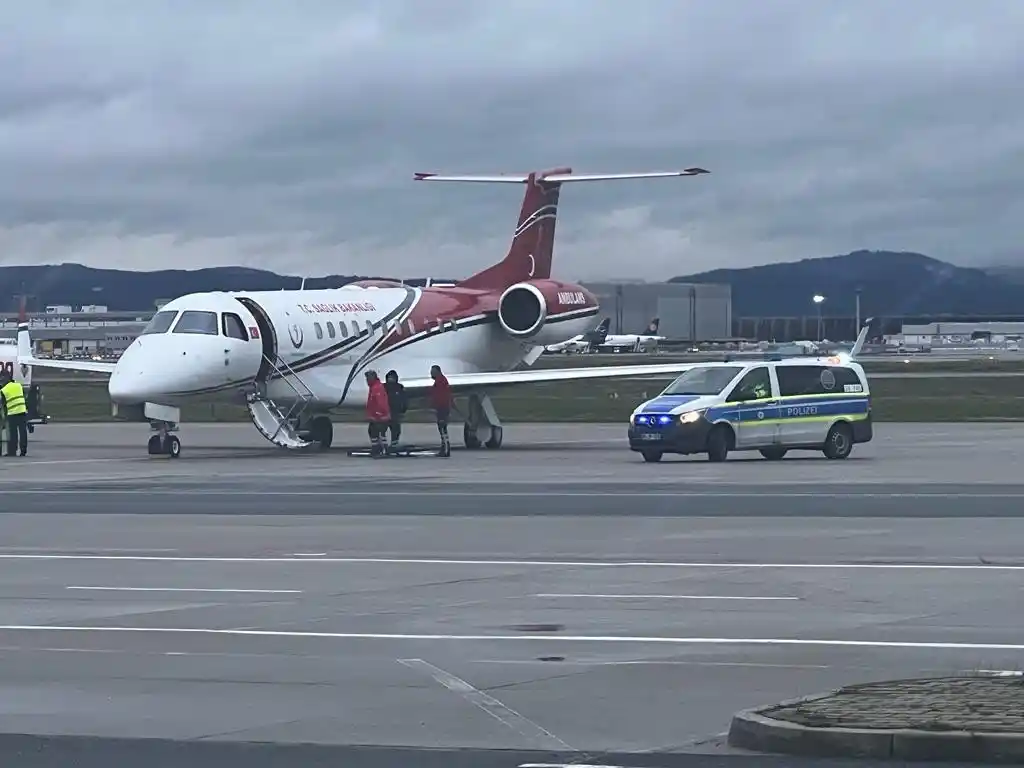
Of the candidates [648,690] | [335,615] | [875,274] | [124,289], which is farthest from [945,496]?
[124,289]

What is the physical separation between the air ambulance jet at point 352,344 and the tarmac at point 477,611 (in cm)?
802

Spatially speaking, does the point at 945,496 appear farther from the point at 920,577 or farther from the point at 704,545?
the point at 920,577

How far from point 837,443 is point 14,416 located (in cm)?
1673

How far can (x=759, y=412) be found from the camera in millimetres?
33281

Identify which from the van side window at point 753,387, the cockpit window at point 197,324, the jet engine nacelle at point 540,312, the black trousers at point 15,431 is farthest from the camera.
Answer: the jet engine nacelle at point 540,312

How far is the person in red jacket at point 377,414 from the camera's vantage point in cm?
3547

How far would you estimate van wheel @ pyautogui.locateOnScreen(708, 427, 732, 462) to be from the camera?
32.7m

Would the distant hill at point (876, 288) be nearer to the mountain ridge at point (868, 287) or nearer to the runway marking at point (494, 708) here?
the mountain ridge at point (868, 287)

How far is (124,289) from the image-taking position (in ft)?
382

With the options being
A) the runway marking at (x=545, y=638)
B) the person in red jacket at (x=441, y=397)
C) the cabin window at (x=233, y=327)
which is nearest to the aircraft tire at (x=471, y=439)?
the person in red jacket at (x=441, y=397)

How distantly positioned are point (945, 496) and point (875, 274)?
→ 3119 inches

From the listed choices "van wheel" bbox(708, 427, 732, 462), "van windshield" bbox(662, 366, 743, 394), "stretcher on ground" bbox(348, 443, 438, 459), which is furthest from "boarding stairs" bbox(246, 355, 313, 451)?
"van wheel" bbox(708, 427, 732, 462)

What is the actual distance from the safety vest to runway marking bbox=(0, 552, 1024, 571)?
19.8 meters

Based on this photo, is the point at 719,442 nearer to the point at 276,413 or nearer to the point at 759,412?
the point at 759,412
